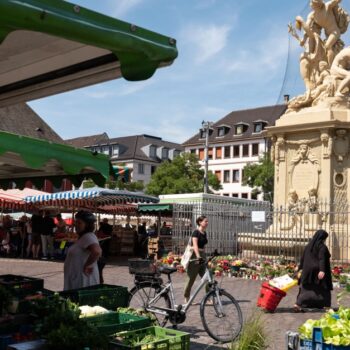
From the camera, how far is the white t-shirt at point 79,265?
252 inches

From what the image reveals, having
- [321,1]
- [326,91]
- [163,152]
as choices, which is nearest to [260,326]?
[326,91]

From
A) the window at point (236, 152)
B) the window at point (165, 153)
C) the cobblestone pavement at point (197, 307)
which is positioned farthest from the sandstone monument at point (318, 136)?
the window at point (165, 153)

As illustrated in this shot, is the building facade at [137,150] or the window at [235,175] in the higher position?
the building facade at [137,150]

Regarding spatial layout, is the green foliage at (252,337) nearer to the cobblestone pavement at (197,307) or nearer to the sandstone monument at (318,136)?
the cobblestone pavement at (197,307)

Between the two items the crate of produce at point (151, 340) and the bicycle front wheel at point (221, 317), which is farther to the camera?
the bicycle front wheel at point (221, 317)

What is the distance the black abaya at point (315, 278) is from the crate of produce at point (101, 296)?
5.63 metres

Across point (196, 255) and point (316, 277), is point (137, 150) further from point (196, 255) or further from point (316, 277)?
point (196, 255)

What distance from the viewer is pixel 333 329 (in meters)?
4.10

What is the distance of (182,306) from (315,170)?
10.9 metres

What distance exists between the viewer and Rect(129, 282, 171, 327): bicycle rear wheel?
7.57 m

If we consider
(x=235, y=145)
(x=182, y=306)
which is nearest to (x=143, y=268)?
(x=182, y=306)

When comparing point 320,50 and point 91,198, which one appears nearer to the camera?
point 320,50

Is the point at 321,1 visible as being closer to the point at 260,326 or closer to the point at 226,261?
the point at 226,261

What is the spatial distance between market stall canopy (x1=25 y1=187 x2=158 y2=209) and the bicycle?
12078 millimetres
